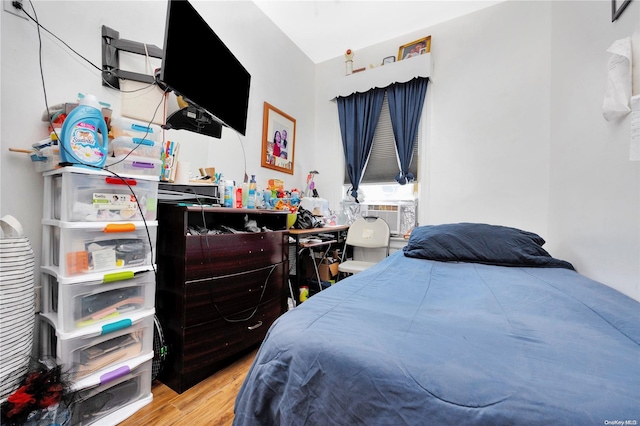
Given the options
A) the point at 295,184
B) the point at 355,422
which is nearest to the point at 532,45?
the point at 295,184

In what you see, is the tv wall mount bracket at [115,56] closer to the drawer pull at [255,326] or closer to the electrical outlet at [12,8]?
the electrical outlet at [12,8]

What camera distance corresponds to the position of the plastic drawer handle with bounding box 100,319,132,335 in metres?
1.08

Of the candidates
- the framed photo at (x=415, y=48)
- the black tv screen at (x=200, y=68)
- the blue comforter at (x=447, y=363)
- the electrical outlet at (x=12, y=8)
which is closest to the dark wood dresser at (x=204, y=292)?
the black tv screen at (x=200, y=68)

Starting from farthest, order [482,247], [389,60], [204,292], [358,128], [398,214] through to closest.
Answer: [358,128], [389,60], [398,214], [482,247], [204,292]

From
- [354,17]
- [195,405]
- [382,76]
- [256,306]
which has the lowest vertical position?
[195,405]

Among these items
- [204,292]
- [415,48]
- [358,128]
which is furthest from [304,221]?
[415,48]

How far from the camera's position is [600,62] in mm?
1336

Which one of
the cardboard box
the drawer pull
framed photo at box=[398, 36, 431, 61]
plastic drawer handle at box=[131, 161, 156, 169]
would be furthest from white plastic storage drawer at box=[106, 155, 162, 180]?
framed photo at box=[398, 36, 431, 61]

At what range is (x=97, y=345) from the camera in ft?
3.75

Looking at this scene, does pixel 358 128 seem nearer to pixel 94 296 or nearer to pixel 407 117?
pixel 407 117

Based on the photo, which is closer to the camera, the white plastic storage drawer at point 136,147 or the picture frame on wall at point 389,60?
the white plastic storage drawer at point 136,147

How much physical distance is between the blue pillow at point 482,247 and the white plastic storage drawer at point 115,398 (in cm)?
162

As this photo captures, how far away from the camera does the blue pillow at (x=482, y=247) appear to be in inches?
59.1

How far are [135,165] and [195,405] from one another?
3.85ft
